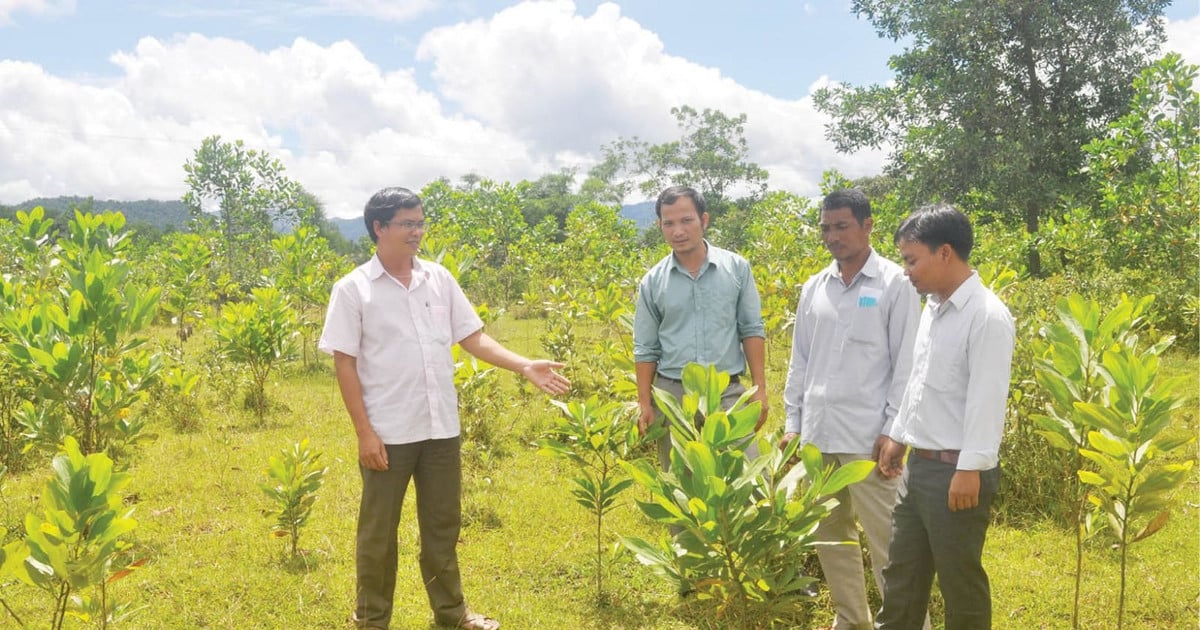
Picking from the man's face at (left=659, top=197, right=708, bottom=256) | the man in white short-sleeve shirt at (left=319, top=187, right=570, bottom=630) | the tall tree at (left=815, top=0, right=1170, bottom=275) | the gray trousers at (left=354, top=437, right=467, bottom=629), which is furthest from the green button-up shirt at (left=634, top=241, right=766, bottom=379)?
the tall tree at (left=815, top=0, right=1170, bottom=275)

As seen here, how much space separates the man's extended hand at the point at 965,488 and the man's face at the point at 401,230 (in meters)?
2.07

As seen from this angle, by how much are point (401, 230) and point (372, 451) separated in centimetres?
85

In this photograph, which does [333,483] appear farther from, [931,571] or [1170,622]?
[1170,622]

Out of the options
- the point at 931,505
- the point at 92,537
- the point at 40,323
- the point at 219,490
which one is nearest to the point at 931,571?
the point at 931,505

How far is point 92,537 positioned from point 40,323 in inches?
80.0

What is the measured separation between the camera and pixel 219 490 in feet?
17.6

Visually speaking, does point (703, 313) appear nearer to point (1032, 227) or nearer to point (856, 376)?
point (856, 376)

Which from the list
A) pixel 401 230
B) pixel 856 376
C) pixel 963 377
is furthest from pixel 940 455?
pixel 401 230

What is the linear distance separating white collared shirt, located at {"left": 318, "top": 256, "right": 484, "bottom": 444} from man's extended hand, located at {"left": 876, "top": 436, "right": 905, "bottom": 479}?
1663 mm

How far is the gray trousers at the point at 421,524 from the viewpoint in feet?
9.83

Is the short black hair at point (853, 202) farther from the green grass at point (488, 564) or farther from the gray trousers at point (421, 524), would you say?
the gray trousers at point (421, 524)

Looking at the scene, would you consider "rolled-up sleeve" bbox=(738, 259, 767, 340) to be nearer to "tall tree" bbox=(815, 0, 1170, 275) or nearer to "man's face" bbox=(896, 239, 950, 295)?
"man's face" bbox=(896, 239, 950, 295)

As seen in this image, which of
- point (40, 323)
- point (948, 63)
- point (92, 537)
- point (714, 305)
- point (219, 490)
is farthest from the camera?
point (948, 63)

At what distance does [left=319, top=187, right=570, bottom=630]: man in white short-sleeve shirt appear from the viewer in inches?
115
